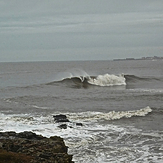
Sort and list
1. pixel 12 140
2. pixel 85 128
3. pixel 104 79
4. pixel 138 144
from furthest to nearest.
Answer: pixel 104 79, pixel 85 128, pixel 138 144, pixel 12 140

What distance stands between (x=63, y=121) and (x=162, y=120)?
6959 mm

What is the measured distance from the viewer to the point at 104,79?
5656 cm

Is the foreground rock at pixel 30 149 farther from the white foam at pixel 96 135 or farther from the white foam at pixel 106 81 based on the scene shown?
the white foam at pixel 106 81

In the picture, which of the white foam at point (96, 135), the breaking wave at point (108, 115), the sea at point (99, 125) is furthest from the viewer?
the breaking wave at point (108, 115)

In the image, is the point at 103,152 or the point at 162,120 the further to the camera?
the point at 162,120

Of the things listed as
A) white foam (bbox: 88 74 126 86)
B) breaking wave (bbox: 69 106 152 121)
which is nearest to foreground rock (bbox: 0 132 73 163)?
breaking wave (bbox: 69 106 152 121)

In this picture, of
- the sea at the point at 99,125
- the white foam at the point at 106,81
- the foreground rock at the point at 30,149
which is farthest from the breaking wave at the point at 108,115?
the white foam at the point at 106,81

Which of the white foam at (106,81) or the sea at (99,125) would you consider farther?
the white foam at (106,81)

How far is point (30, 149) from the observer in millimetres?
12062

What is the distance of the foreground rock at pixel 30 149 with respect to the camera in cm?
1088

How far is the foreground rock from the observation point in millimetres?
10875

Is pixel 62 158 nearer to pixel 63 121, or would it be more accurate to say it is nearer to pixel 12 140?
pixel 12 140

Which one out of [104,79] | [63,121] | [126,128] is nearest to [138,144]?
[126,128]

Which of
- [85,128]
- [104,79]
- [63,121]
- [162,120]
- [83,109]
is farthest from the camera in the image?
[104,79]
